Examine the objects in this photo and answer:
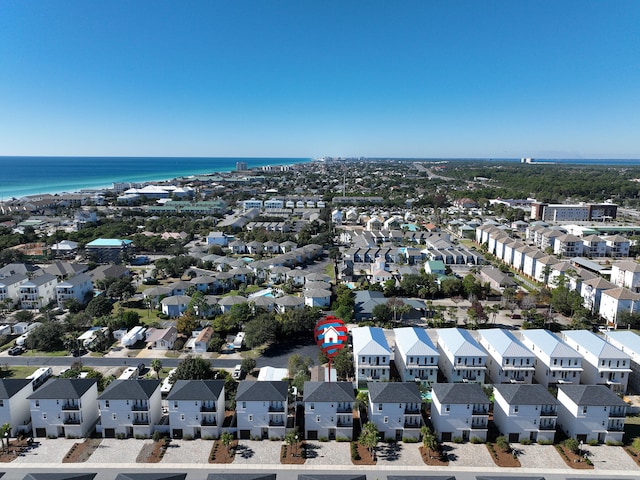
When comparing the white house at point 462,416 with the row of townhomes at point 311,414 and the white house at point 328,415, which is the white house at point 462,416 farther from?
the white house at point 328,415

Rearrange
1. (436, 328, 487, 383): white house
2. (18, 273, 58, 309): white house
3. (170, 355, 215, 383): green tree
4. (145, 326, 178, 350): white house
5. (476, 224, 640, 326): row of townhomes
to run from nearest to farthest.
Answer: (170, 355, 215, 383): green tree → (436, 328, 487, 383): white house → (145, 326, 178, 350): white house → (476, 224, 640, 326): row of townhomes → (18, 273, 58, 309): white house

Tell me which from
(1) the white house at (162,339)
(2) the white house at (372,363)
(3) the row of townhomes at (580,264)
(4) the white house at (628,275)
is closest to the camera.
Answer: (2) the white house at (372,363)

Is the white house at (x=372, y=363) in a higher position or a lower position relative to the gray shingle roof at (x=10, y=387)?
lower

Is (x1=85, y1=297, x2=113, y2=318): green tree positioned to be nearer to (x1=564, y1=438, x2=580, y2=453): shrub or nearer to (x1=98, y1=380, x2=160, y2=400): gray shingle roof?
(x1=98, y1=380, x2=160, y2=400): gray shingle roof

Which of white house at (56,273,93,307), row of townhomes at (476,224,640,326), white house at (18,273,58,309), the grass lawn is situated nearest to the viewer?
the grass lawn

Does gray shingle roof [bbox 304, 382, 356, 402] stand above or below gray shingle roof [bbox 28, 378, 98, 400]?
below

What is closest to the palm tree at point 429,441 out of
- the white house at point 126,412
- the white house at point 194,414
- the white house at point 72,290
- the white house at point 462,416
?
→ the white house at point 462,416

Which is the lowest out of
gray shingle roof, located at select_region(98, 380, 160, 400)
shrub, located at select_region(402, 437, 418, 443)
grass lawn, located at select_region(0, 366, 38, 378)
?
shrub, located at select_region(402, 437, 418, 443)

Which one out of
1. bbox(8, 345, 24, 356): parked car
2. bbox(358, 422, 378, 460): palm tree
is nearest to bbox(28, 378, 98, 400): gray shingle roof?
bbox(8, 345, 24, 356): parked car
